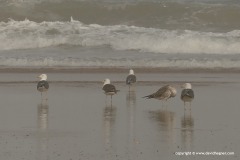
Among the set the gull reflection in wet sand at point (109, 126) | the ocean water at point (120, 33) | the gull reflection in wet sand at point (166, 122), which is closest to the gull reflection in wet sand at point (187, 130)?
the gull reflection in wet sand at point (166, 122)

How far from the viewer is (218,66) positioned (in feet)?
71.8

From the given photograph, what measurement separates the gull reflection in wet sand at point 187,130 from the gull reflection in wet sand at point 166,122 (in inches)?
6.1

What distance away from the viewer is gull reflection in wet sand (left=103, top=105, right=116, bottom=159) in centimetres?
1011

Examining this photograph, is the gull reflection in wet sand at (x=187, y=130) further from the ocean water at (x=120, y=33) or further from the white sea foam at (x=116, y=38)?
the white sea foam at (x=116, y=38)

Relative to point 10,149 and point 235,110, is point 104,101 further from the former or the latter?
point 10,149

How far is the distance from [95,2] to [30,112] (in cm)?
2163

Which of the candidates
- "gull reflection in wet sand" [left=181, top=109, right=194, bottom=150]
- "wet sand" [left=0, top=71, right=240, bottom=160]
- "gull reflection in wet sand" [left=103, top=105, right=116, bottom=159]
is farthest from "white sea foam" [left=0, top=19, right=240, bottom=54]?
"gull reflection in wet sand" [left=181, top=109, right=194, bottom=150]

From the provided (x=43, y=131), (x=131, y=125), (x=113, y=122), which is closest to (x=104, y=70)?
(x=113, y=122)

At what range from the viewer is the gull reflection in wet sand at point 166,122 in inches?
428

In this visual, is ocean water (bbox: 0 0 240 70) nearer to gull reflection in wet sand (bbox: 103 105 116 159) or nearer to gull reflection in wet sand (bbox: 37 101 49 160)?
gull reflection in wet sand (bbox: 37 101 49 160)

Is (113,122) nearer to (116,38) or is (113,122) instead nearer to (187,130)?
(187,130)

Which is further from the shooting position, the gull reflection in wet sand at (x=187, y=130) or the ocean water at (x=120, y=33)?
the ocean water at (x=120, y=33)

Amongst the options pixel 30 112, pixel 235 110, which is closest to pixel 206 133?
pixel 235 110

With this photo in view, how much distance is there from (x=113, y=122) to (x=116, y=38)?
1463 centimetres
